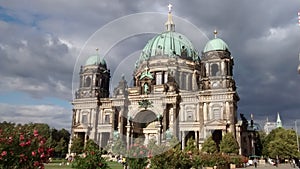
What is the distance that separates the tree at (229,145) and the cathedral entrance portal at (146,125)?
15720mm

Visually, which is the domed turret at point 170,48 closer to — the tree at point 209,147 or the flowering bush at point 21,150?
the tree at point 209,147

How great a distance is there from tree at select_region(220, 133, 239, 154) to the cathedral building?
3884 millimetres

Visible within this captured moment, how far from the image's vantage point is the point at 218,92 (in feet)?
A: 180

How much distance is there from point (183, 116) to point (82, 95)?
25491 mm

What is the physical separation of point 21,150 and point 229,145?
135ft

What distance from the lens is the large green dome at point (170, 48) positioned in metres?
69.3

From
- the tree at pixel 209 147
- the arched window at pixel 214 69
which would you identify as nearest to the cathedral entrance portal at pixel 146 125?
the tree at pixel 209 147

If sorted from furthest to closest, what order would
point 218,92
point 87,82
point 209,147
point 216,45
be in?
1. point 87,82
2. point 216,45
3. point 218,92
4. point 209,147

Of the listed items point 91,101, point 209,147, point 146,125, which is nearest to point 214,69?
point 209,147

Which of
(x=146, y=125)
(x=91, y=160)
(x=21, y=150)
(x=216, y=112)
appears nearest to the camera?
(x=21, y=150)

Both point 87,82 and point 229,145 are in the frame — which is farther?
point 87,82

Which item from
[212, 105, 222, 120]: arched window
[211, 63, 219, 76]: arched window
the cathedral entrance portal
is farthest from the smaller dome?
the cathedral entrance portal

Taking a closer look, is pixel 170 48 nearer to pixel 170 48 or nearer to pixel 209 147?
pixel 170 48

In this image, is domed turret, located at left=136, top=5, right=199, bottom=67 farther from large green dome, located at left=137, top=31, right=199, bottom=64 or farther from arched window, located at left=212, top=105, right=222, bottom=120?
arched window, located at left=212, top=105, right=222, bottom=120
